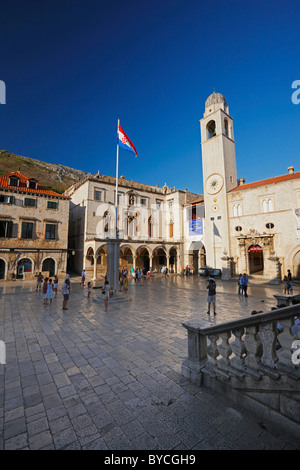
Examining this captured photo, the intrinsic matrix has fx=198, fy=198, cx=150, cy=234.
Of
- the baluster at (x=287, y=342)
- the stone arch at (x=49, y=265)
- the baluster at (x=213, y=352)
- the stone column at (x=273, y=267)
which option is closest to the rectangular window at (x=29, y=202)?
the stone arch at (x=49, y=265)

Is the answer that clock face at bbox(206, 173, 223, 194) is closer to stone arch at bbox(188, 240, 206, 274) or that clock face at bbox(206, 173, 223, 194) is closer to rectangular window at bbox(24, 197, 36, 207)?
stone arch at bbox(188, 240, 206, 274)

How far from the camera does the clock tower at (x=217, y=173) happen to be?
90.7ft

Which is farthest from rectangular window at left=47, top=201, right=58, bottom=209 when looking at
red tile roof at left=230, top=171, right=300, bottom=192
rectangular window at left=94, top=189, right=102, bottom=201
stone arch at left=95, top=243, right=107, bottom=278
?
red tile roof at left=230, top=171, right=300, bottom=192

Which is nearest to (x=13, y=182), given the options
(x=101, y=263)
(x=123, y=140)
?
(x=101, y=263)

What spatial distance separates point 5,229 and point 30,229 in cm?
247

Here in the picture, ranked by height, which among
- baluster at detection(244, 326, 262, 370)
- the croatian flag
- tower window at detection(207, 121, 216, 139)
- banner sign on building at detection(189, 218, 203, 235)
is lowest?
baluster at detection(244, 326, 262, 370)

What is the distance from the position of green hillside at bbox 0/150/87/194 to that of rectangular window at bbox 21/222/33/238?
46.3 m

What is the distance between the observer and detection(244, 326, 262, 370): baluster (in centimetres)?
320

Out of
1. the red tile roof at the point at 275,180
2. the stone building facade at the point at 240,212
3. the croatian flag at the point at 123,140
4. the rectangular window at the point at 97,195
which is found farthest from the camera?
the rectangular window at the point at 97,195

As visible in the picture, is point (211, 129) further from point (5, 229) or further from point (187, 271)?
point (5, 229)

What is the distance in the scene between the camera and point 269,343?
302cm

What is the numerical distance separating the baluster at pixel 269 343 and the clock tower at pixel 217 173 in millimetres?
25164

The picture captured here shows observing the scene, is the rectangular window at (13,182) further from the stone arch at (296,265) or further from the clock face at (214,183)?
the stone arch at (296,265)

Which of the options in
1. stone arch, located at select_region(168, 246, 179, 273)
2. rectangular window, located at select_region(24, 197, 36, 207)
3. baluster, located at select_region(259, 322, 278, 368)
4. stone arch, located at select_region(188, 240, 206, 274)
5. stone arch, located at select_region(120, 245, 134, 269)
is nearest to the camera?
baluster, located at select_region(259, 322, 278, 368)
